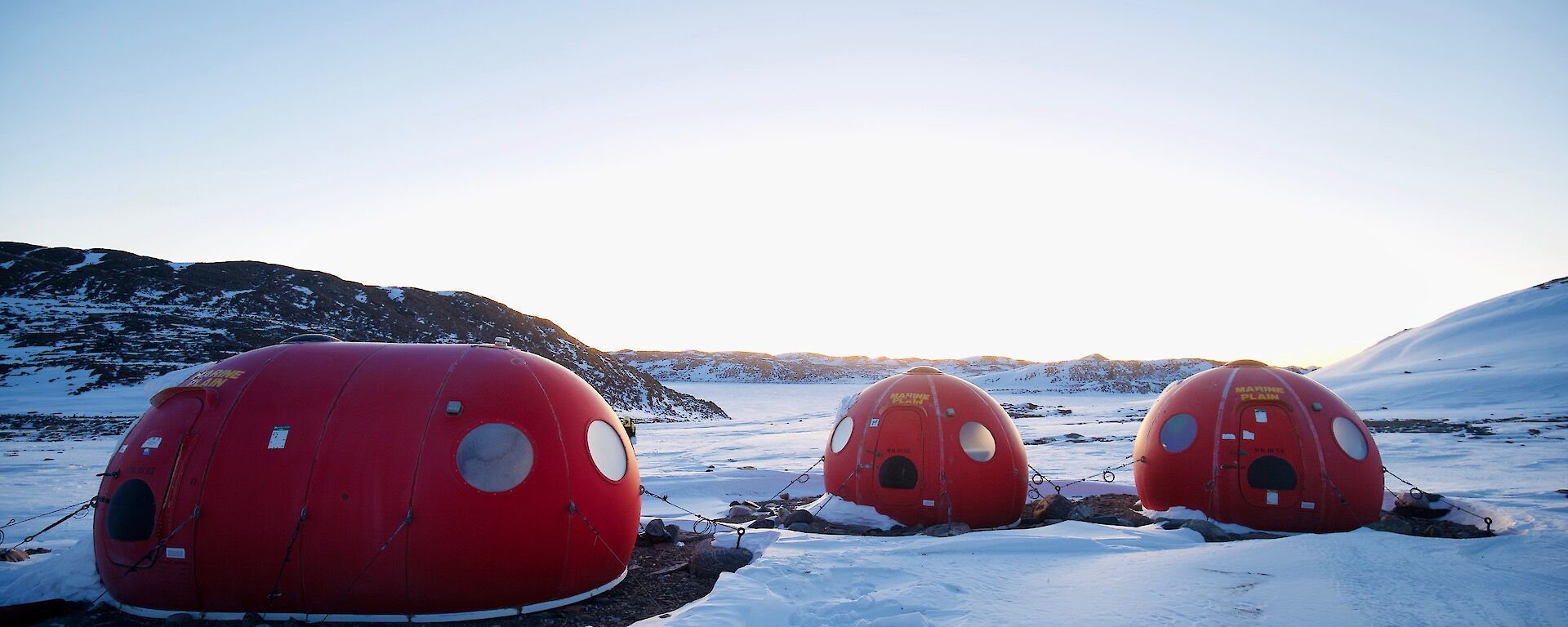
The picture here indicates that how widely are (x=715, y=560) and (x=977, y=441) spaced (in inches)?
193

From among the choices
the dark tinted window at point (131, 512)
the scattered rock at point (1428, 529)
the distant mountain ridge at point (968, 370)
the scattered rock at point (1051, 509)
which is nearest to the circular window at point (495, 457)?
the dark tinted window at point (131, 512)

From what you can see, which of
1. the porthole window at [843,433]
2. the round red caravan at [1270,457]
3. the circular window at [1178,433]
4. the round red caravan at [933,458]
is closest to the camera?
the round red caravan at [1270,457]

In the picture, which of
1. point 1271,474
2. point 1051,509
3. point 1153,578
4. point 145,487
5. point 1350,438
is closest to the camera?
point 145,487

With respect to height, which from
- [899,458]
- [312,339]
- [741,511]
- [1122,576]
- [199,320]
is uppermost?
[199,320]

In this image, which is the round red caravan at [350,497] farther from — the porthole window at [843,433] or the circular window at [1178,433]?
the circular window at [1178,433]

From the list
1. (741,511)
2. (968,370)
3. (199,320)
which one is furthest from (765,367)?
(741,511)

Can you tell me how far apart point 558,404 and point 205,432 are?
305 cm

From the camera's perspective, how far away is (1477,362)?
42.0 meters

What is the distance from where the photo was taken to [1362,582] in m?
6.39

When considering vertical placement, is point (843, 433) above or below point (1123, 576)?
above

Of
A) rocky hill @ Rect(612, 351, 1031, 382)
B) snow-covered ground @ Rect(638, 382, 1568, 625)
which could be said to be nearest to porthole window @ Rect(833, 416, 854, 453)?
snow-covered ground @ Rect(638, 382, 1568, 625)

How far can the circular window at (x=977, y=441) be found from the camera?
37.0ft

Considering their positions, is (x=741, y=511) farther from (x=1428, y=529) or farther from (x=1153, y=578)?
(x=1428, y=529)

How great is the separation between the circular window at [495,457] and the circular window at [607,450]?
0.72 metres
